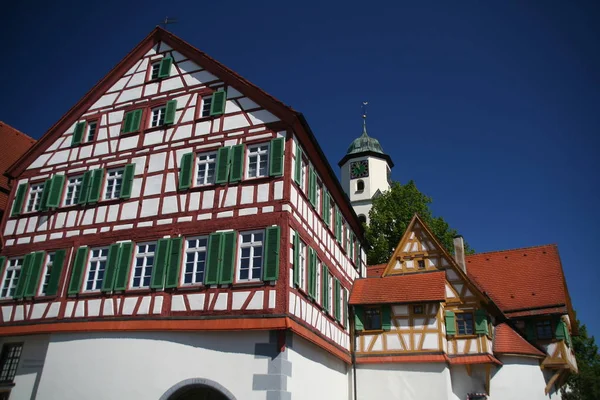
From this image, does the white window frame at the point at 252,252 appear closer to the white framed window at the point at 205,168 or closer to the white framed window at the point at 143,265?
the white framed window at the point at 205,168

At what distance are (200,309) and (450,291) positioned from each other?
427 inches

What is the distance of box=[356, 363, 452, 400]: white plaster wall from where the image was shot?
18750 millimetres

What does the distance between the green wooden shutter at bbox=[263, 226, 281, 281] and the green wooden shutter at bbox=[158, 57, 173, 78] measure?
24.8 feet

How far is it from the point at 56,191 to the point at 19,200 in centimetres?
183

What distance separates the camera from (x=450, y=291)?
20734mm

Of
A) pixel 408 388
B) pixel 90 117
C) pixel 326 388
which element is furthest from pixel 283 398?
pixel 90 117

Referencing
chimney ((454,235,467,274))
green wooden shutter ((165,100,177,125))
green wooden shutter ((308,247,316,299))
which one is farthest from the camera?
chimney ((454,235,467,274))

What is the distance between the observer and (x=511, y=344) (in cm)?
1958

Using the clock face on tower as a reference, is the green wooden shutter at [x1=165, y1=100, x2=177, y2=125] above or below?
below

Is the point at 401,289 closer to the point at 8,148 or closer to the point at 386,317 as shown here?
the point at 386,317

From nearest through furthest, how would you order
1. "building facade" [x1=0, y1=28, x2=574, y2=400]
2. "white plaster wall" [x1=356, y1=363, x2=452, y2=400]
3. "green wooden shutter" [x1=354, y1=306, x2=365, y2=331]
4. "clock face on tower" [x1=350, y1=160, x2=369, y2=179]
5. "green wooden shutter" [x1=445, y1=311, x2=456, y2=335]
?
"building facade" [x1=0, y1=28, x2=574, y2=400] → "white plaster wall" [x1=356, y1=363, x2=452, y2=400] → "green wooden shutter" [x1=445, y1=311, x2=456, y2=335] → "green wooden shutter" [x1=354, y1=306, x2=365, y2=331] → "clock face on tower" [x1=350, y1=160, x2=369, y2=179]

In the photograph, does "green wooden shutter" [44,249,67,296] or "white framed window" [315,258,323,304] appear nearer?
"green wooden shutter" [44,249,67,296]

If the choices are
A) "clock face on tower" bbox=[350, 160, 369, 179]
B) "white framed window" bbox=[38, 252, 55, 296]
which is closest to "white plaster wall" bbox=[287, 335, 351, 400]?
"white framed window" bbox=[38, 252, 55, 296]

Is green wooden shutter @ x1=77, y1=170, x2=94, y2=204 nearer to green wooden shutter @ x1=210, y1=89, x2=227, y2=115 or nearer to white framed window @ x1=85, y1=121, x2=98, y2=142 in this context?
white framed window @ x1=85, y1=121, x2=98, y2=142
